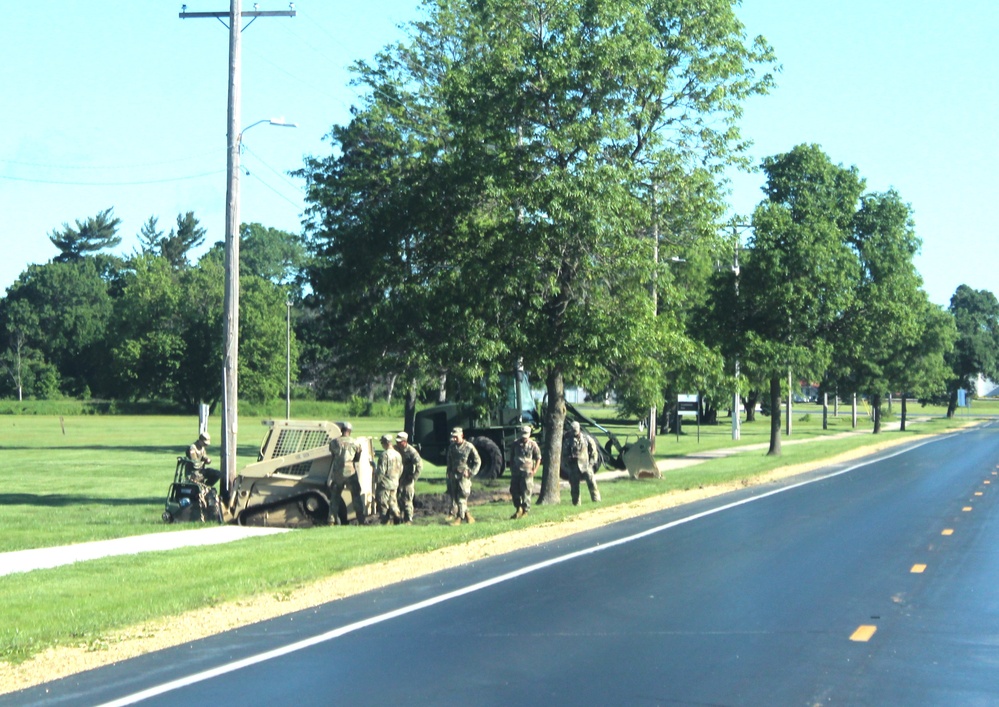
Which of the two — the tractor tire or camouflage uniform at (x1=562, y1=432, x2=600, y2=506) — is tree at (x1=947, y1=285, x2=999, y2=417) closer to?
the tractor tire

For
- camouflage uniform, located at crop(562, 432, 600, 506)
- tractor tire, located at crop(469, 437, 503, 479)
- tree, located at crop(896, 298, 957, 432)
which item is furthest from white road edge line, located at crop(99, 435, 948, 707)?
tree, located at crop(896, 298, 957, 432)

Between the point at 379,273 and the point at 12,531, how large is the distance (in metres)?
10.1

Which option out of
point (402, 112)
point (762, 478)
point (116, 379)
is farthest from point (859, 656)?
point (116, 379)

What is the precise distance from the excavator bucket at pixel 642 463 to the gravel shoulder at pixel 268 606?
9.06 meters

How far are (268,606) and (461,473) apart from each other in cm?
833

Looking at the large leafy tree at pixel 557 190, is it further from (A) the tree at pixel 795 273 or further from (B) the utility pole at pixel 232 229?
(A) the tree at pixel 795 273

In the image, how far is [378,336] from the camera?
25344 millimetres

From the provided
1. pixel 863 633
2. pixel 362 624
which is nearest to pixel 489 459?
pixel 362 624

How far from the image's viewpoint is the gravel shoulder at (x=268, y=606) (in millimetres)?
9846

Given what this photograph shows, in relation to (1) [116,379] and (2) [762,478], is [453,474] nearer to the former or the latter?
(2) [762,478]

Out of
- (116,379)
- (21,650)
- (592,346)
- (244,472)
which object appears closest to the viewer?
(21,650)

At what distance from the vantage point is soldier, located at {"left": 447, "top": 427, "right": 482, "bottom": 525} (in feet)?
68.3

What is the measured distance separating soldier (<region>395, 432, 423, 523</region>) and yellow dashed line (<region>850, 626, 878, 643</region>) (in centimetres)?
1141

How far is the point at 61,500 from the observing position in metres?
27.0
